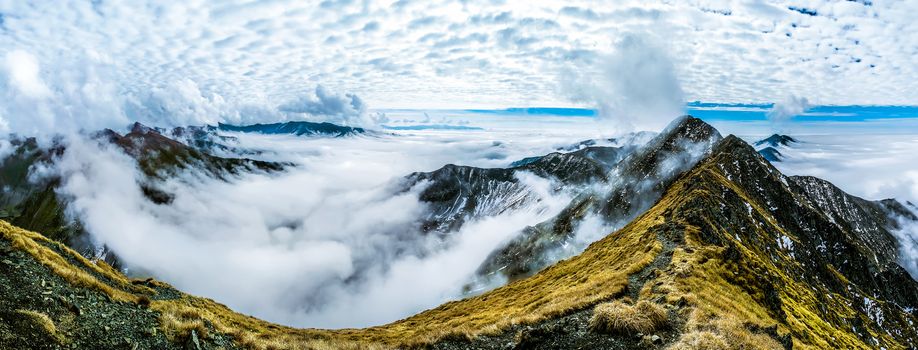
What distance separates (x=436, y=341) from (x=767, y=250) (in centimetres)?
10535

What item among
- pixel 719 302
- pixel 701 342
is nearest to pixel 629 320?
pixel 701 342

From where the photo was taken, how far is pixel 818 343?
39250 mm

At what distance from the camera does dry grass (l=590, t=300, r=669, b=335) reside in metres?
20.7

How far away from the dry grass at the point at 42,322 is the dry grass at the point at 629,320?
2225 cm

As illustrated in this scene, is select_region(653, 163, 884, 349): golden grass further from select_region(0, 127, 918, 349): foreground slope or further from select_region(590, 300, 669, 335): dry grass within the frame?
select_region(590, 300, 669, 335): dry grass

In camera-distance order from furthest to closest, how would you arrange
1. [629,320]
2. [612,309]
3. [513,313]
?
[513,313] → [612,309] → [629,320]

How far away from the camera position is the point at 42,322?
597 inches

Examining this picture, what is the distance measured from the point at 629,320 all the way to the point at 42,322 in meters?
24.2

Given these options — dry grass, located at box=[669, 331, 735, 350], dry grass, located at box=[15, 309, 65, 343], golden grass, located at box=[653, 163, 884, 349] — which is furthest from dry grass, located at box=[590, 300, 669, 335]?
dry grass, located at box=[15, 309, 65, 343]

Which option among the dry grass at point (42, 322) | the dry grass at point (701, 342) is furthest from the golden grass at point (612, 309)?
the dry grass at point (42, 322)

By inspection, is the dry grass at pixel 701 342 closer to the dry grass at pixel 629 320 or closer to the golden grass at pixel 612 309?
the golden grass at pixel 612 309

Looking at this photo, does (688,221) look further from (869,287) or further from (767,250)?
(869,287)

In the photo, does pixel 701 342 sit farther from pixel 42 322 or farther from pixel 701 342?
pixel 42 322

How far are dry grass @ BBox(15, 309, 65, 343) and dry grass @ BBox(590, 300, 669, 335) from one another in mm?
22254
